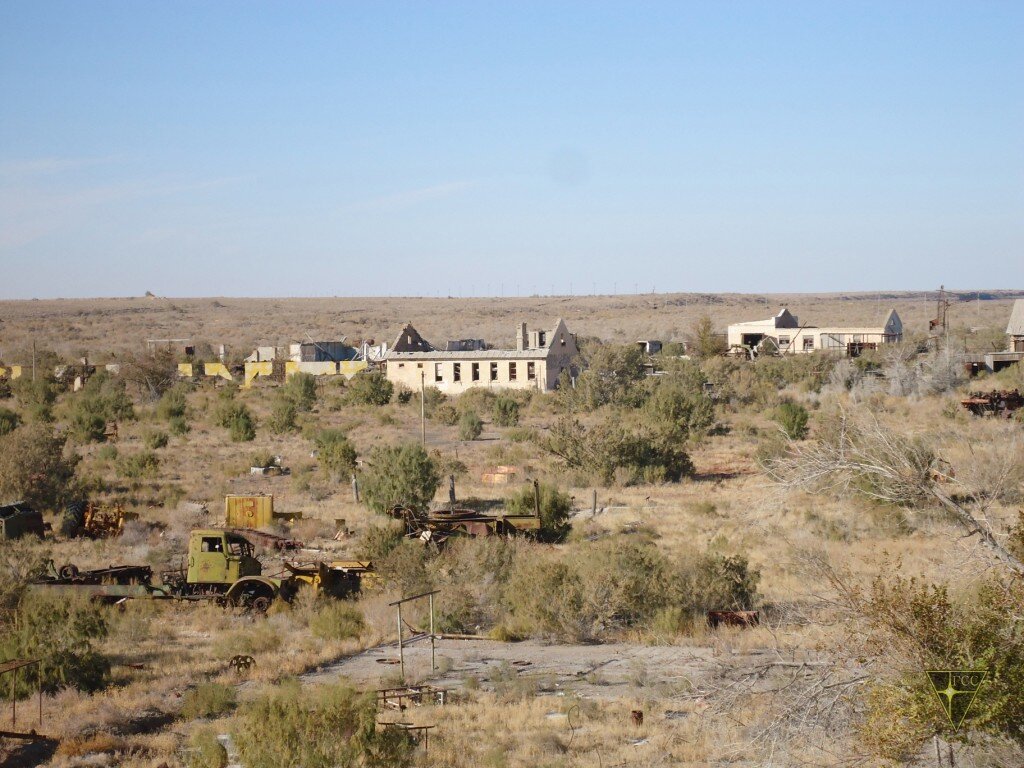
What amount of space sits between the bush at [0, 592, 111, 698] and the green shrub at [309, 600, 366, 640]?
334 cm

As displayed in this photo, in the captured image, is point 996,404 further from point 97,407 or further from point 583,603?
point 97,407

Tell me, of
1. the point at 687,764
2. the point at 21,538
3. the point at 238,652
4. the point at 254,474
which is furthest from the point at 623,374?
the point at 687,764

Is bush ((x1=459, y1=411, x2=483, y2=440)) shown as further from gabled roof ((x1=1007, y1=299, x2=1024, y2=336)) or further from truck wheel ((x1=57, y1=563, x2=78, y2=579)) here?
gabled roof ((x1=1007, y1=299, x2=1024, y2=336))

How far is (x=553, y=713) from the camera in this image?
13.7 m

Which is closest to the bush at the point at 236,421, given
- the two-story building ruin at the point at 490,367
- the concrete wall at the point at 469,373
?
the concrete wall at the point at 469,373

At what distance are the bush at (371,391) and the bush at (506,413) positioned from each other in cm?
853

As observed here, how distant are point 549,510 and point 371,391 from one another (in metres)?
29.8

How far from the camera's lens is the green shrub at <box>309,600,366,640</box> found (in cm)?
1764

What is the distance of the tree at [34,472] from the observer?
94.9 feet

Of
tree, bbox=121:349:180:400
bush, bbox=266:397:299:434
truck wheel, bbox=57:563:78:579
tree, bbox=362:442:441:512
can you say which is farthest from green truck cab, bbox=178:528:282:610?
tree, bbox=121:349:180:400

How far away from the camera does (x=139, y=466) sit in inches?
1396

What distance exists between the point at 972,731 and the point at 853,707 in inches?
37.3

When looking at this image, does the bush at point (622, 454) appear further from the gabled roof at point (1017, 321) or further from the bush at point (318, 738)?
the gabled roof at point (1017, 321)

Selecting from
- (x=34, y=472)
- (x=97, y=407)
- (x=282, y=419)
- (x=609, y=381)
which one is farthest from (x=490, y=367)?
(x=34, y=472)
